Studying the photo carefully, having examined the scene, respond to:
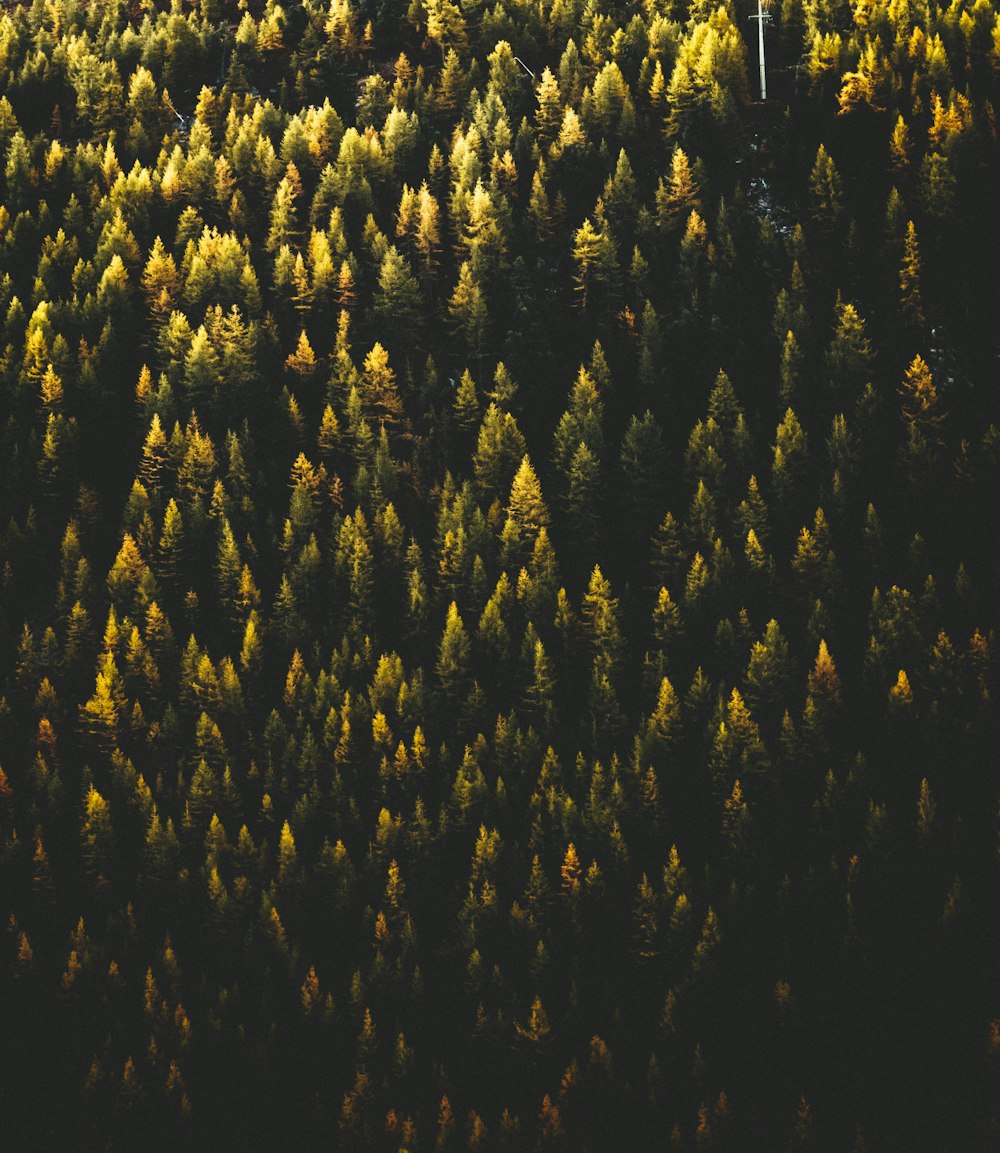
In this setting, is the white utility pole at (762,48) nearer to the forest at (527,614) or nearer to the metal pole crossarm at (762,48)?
the metal pole crossarm at (762,48)

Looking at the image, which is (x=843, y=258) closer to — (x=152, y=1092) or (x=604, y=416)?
(x=604, y=416)

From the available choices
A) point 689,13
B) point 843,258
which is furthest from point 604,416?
point 689,13

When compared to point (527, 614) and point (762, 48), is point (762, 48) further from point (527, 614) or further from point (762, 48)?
point (527, 614)

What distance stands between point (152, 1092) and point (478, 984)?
16129 millimetres

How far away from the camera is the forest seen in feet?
185

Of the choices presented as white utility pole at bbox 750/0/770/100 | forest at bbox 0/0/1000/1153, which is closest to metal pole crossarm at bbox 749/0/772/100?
white utility pole at bbox 750/0/770/100

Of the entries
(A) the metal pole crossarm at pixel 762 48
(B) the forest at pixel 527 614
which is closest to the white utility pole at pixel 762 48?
(A) the metal pole crossarm at pixel 762 48

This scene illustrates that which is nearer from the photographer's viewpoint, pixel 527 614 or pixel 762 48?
pixel 527 614

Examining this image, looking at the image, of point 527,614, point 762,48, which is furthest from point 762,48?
point 527,614

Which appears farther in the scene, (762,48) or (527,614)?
(762,48)

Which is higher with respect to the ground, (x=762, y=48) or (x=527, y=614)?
(x=762, y=48)

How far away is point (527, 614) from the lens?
6806 cm

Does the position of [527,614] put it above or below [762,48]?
below

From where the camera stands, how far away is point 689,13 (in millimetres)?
101312
